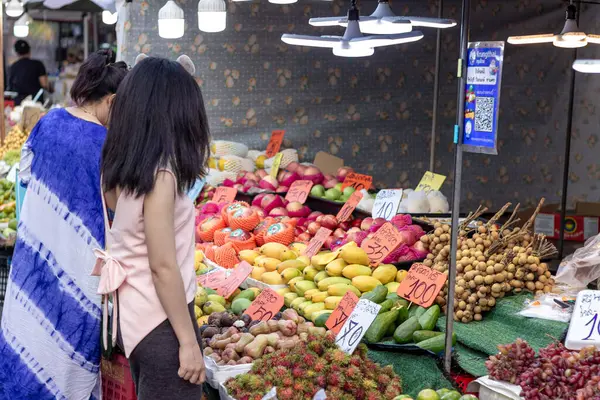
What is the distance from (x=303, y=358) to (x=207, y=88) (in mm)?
4614

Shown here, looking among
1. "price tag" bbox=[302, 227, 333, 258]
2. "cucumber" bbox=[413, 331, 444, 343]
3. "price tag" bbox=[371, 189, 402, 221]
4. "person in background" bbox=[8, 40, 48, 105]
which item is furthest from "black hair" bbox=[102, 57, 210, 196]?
"person in background" bbox=[8, 40, 48, 105]

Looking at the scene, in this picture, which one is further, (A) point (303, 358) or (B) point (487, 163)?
(B) point (487, 163)

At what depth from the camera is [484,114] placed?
276 cm

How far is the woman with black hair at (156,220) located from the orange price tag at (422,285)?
157cm

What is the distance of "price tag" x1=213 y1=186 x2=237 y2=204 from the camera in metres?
6.14

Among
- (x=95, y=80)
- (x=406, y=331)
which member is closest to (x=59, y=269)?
(x=95, y=80)

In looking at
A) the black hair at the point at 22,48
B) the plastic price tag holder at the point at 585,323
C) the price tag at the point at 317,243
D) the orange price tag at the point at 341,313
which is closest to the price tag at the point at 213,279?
the price tag at the point at 317,243

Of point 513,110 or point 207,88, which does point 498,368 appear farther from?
point 513,110

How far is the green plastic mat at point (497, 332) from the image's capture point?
321 cm

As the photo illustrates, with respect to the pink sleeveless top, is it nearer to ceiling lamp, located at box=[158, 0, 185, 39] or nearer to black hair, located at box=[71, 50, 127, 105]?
black hair, located at box=[71, 50, 127, 105]

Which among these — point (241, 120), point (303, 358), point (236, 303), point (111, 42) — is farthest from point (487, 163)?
point (111, 42)

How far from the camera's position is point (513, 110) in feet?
26.7

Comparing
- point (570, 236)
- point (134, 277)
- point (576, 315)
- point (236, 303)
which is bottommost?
point (570, 236)

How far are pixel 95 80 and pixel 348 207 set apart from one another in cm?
251
